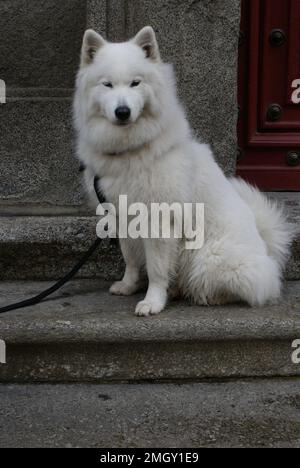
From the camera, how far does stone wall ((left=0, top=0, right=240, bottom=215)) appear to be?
343cm

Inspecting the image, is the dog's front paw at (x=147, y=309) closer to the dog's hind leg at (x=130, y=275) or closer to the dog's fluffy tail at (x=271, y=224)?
the dog's hind leg at (x=130, y=275)

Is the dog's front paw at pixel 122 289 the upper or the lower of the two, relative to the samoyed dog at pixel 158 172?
lower

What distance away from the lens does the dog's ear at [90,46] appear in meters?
2.76

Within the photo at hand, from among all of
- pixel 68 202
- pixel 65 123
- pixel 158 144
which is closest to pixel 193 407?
pixel 158 144

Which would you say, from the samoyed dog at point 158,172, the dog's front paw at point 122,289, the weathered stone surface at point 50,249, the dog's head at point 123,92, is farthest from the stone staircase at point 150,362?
the dog's head at point 123,92

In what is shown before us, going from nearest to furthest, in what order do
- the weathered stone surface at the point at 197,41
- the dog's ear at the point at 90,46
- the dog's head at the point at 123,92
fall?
1. the dog's head at the point at 123,92
2. the dog's ear at the point at 90,46
3. the weathered stone surface at the point at 197,41

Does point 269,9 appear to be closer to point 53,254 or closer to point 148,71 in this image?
point 148,71

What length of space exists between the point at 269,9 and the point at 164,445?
9.82 feet

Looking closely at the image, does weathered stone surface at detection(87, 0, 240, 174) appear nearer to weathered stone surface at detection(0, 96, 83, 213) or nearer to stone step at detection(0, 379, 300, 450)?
weathered stone surface at detection(0, 96, 83, 213)

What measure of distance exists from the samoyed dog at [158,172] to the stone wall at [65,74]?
23.4 inches

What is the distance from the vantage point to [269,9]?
4.05 meters

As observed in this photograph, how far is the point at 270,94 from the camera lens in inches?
164
